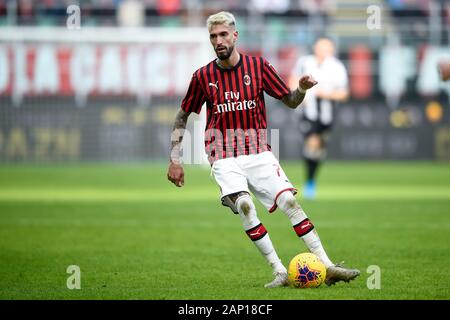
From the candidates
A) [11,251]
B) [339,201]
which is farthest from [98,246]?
[339,201]

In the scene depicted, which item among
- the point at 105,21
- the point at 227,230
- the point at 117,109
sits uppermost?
the point at 105,21

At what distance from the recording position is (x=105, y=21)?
29.1 meters

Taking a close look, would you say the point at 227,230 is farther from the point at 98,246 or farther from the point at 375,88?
the point at 375,88

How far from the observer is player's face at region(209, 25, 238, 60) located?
8445 mm

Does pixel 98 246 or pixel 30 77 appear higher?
pixel 30 77

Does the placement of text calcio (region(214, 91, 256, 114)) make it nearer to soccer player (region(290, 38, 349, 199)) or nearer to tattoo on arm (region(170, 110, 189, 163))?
tattoo on arm (region(170, 110, 189, 163))

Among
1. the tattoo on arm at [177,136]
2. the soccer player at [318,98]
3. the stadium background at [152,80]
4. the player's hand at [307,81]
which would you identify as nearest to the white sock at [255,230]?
the tattoo on arm at [177,136]

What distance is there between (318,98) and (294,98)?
34.6 ft

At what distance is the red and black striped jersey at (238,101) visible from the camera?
8.73 metres

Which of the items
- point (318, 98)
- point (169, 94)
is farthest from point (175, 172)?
point (169, 94)

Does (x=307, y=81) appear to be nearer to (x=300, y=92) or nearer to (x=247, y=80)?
(x=300, y=92)

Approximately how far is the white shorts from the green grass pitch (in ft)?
2.55
